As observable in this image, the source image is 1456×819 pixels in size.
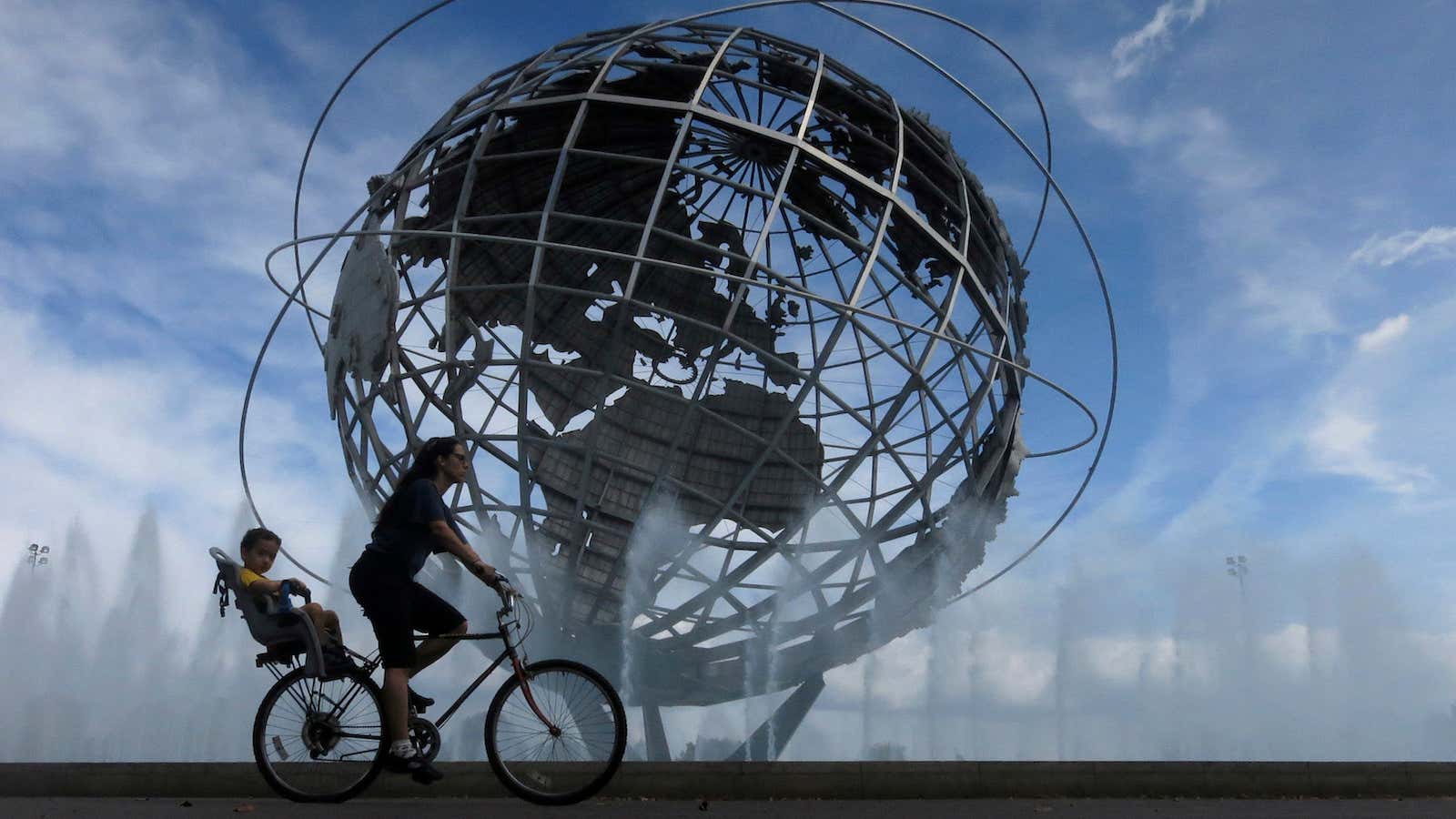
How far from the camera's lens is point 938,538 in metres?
12.7

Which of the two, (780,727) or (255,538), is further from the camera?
(780,727)

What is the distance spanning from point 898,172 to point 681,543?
4800mm

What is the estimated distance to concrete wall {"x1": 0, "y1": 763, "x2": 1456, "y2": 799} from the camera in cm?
549

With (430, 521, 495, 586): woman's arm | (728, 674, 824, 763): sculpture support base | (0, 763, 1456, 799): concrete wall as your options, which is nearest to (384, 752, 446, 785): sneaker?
(430, 521, 495, 586): woman's arm

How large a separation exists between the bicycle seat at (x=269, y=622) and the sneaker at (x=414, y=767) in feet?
1.84

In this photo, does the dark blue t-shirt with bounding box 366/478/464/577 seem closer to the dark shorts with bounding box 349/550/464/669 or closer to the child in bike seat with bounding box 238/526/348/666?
the dark shorts with bounding box 349/550/464/669

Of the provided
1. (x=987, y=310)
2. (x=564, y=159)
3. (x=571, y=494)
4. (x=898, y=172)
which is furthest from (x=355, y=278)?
→ (x=987, y=310)

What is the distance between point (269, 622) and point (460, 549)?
1077mm

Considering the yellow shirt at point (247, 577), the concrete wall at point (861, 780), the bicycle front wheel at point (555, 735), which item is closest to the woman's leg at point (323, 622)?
the yellow shirt at point (247, 577)

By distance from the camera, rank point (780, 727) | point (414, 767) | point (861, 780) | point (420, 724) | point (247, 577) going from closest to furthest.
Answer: point (414, 767) → point (420, 724) → point (247, 577) → point (861, 780) → point (780, 727)

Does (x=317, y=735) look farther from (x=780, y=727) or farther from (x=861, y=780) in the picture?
(x=780, y=727)

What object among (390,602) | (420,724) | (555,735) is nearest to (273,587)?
(390,602)

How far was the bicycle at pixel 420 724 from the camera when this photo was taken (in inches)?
179

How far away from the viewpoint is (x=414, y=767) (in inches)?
175
